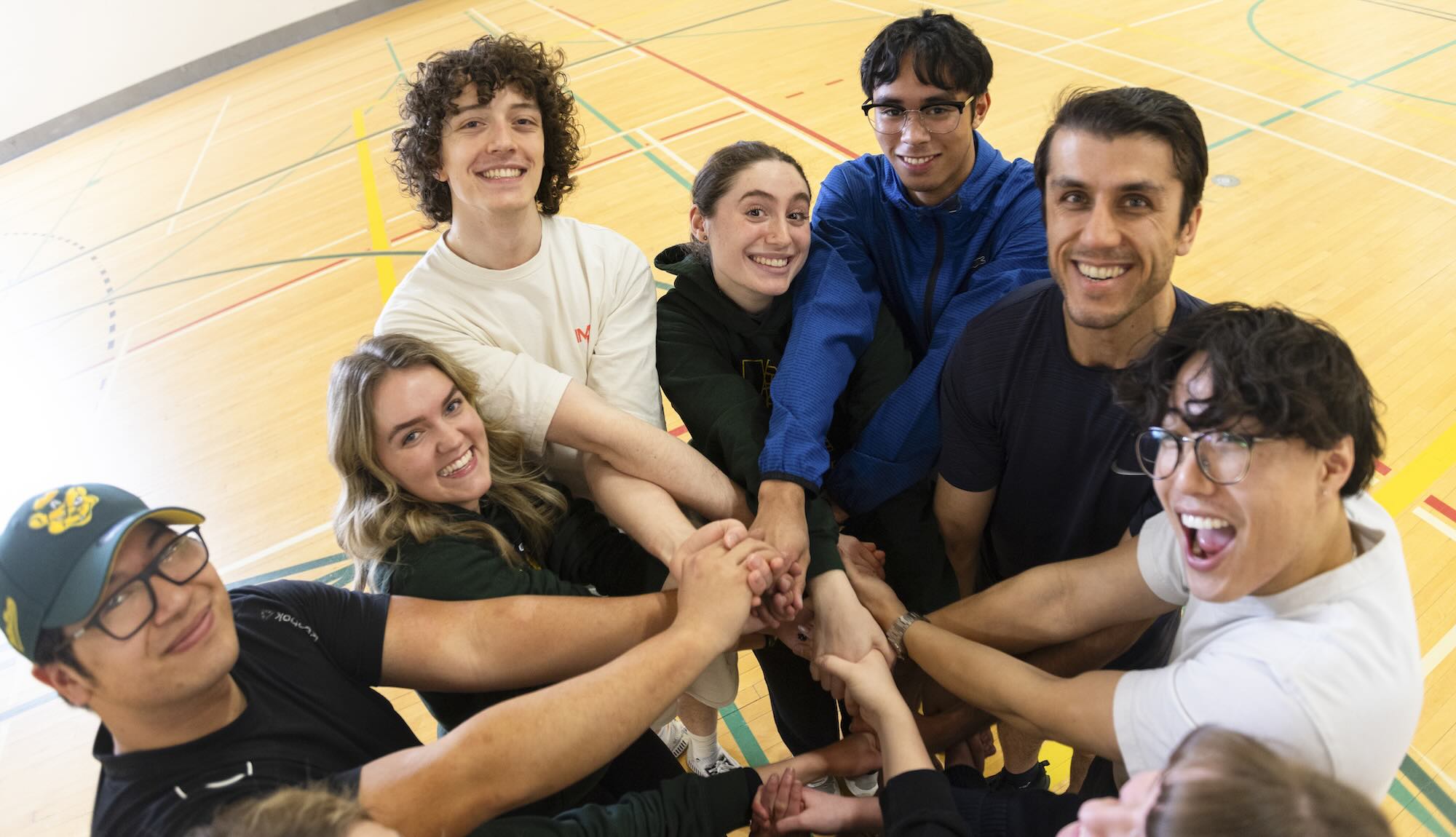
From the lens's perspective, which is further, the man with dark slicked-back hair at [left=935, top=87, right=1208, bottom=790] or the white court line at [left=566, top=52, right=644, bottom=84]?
the white court line at [left=566, top=52, right=644, bottom=84]

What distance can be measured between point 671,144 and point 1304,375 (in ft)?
21.7

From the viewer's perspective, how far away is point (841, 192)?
2744 mm

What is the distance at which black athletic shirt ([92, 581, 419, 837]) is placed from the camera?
1.55m

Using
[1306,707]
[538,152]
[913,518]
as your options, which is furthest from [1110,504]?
[538,152]

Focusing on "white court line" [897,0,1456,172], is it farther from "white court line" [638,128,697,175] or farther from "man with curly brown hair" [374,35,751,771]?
"man with curly brown hair" [374,35,751,771]

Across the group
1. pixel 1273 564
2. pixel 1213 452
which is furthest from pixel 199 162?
pixel 1273 564

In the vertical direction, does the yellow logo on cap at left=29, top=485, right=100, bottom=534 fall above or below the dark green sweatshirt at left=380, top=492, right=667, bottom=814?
above

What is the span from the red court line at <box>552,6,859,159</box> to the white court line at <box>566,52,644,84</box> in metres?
0.16

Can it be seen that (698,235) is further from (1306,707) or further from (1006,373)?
(1306,707)

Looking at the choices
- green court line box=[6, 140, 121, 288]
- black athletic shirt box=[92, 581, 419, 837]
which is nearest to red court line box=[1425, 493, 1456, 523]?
black athletic shirt box=[92, 581, 419, 837]

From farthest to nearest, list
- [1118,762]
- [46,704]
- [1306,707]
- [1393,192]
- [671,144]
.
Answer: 1. [671,144]
2. [1393,192]
3. [46,704]
4. [1118,762]
5. [1306,707]

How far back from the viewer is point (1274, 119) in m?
6.51

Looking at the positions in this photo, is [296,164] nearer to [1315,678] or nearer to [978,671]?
[978,671]

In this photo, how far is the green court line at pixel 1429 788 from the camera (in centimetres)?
255
